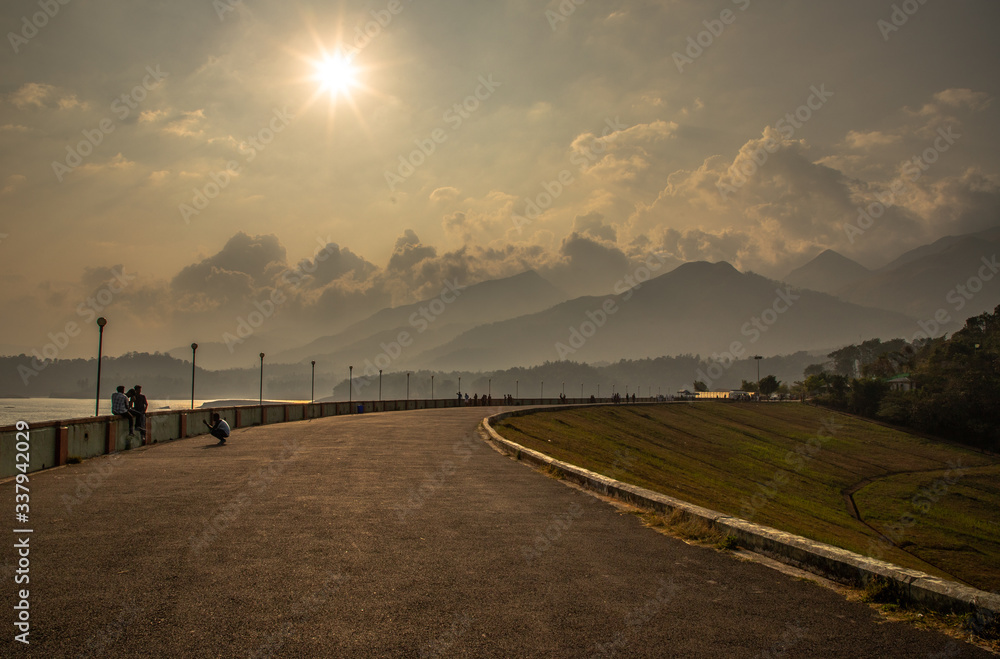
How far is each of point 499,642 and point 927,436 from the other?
385 feet

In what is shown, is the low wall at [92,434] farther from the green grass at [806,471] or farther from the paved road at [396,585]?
the green grass at [806,471]

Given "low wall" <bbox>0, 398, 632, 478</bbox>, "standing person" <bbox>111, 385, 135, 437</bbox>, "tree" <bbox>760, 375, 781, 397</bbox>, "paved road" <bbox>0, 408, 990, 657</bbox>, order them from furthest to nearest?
"tree" <bbox>760, 375, 781, 397</bbox>
"standing person" <bbox>111, 385, 135, 437</bbox>
"low wall" <bbox>0, 398, 632, 478</bbox>
"paved road" <bbox>0, 408, 990, 657</bbox>

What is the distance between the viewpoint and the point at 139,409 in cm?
2091

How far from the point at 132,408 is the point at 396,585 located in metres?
17.8

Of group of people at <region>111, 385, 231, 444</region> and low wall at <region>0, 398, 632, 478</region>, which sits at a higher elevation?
group of people at <region>111, 385, 231, 444</region>

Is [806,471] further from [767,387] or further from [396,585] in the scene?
[767,387]

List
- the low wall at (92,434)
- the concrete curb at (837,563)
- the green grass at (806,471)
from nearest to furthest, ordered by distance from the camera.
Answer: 1. the concrete curb at (837,563)
2. the low wall at (92,434)
3. the green grass at (806,471)

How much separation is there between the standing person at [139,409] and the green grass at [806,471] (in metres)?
15.3

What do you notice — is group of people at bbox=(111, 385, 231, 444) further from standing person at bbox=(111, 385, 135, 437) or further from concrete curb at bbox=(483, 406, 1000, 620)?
concrete curb at bbox=(483, 406, 1000, 620)

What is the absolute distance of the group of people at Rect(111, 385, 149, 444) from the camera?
19484 mm

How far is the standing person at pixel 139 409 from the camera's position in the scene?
Result: 20375 millimetres

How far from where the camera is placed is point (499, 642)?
16.6ft

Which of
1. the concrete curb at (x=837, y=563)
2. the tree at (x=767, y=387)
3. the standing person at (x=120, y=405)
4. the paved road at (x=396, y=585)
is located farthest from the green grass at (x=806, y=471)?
the tree at (x=767, y=387)

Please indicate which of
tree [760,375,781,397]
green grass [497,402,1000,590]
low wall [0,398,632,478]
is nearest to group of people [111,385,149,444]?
low wall [0,398,632,478]
